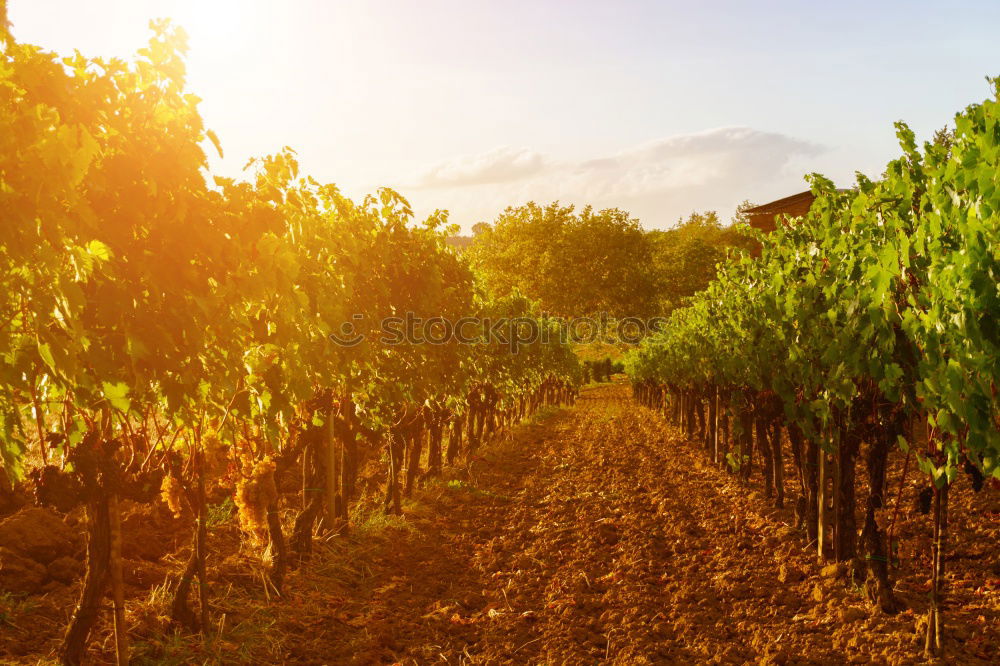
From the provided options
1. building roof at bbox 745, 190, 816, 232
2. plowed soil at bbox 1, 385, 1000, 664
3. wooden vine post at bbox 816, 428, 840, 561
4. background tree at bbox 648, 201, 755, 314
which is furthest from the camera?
background tree at bbox 648, 201, 755, 314

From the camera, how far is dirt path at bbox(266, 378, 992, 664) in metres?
6.13

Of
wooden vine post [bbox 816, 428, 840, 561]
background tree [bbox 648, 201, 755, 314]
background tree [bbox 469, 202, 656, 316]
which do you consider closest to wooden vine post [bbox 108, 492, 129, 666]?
wooden vine post [bbox 816, 428, 840, 561]

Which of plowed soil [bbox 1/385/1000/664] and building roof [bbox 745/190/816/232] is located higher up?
building roof [bbox 745/190/816/232]

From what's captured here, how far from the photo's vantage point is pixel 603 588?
25.8 feet

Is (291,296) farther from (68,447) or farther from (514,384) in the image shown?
(514,384)

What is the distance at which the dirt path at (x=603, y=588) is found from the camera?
6.13 meters

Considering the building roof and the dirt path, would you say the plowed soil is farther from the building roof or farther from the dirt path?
the building roof

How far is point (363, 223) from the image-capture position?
9570 millimetres

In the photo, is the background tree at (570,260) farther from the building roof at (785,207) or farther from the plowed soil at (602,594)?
the plowed soil at (602,594)

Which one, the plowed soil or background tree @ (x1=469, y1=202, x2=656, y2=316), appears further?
background tree @ (x1=469, y1=202, x2=656, y2=316)

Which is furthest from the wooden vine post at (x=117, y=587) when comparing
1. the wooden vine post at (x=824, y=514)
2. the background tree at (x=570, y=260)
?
the background tree at (x=570, y=260)

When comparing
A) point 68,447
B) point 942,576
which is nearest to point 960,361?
point 942,576

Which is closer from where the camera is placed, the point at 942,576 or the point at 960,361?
the point at 960,361

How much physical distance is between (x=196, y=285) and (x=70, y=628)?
2.77m
